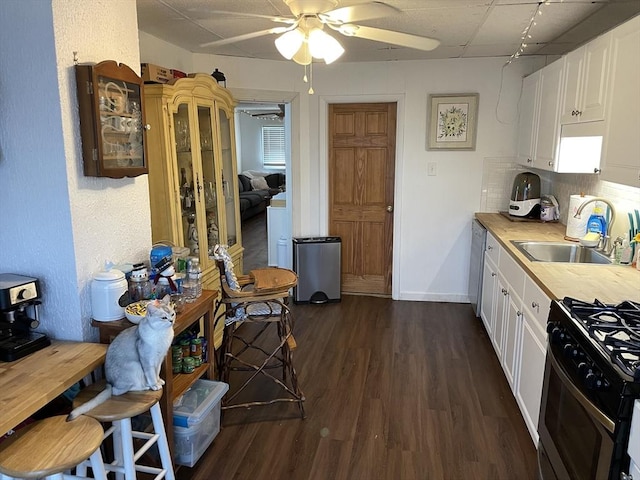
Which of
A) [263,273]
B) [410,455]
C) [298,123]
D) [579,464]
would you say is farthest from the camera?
[298,123]

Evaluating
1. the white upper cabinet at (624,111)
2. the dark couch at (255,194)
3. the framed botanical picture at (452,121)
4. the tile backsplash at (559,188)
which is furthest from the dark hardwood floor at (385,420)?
the dark couch at (255,194)

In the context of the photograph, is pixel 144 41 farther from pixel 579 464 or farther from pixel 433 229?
pixel 579 464

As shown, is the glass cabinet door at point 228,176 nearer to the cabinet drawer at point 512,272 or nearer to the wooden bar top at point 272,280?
the wooden bar top at point 272,280

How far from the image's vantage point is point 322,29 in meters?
2.06

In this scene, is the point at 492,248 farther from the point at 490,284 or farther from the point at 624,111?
the point at 624,111

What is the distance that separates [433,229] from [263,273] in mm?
2306

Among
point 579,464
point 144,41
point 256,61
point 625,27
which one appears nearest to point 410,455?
point 579,464

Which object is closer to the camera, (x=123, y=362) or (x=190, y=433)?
(x=123, y=362)

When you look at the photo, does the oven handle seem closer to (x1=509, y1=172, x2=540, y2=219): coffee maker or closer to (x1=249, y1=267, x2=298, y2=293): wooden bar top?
(x1=249, y1=267, x2=298, y2=293): wooden bar top

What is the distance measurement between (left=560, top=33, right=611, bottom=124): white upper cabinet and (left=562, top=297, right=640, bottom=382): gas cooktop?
3.52 ft

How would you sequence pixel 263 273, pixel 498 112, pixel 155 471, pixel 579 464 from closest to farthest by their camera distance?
pixel 579 464 < pixel 155 471 < pixel 263 273 < pixel 498 112

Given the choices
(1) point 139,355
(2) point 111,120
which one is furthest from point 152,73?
(1) point 139,355

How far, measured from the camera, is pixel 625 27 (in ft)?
7.06

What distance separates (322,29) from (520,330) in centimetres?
187
